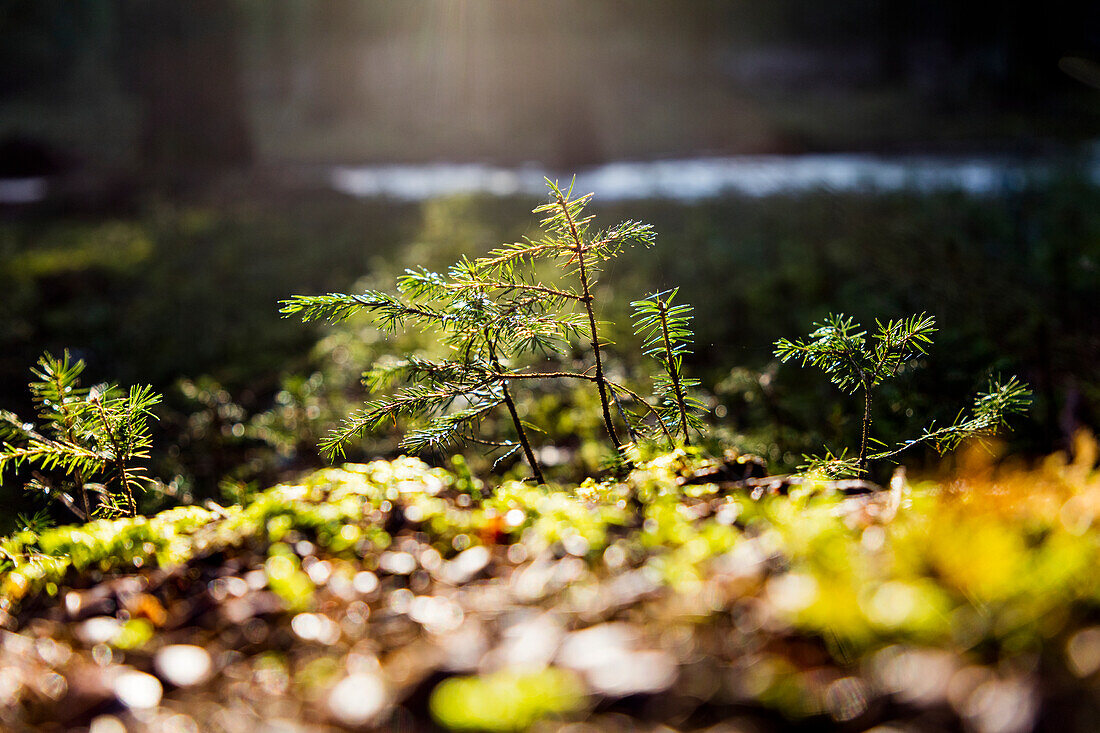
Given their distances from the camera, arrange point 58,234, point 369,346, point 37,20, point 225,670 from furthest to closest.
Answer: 1. point 37,20
2. point 58,234
3. point 369,346
4. point 225,670

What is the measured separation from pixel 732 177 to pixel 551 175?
13.4ft

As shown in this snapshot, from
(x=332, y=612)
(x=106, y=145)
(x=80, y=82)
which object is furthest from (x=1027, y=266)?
(x=80, y=82)

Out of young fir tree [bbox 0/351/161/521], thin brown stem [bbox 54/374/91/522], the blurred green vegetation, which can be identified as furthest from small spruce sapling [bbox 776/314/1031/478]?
thin brown stem [bbox 54/374/91/522]

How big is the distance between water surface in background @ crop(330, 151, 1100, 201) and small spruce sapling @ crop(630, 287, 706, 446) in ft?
23.4

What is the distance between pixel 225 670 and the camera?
152cm

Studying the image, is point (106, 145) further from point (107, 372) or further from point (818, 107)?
point (818, 107)

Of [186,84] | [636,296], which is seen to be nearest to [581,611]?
[636,296]

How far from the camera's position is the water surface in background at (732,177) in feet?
30.0

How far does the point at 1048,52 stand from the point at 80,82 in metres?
26.8

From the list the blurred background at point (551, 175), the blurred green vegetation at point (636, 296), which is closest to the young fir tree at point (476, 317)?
the blurred green vegetation at point (636, 296)

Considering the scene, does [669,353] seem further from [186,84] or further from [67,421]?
[186,84]

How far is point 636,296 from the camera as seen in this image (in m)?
6.68

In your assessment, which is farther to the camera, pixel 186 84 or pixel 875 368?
pixel 186 84

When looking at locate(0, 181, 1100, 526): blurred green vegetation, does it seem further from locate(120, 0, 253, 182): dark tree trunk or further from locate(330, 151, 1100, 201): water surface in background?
locate(120, 0, 253, 182): dark tree trunk
